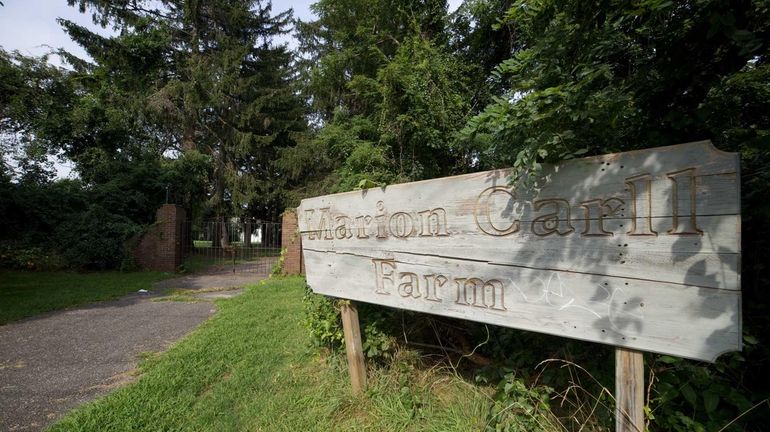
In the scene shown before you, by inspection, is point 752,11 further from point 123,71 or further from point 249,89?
point 123,71

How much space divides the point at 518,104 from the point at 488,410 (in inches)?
74.5

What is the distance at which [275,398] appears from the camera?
3.00 m

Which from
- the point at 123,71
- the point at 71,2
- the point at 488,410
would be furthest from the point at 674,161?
the point at 71,2

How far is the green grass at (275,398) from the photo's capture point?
2570 mm

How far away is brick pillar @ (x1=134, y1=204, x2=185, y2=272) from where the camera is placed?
12.3 metres

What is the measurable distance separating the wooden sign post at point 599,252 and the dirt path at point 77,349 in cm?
322

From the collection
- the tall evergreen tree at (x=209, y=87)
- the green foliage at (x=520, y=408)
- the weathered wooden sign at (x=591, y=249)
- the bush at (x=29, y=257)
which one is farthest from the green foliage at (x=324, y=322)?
the tall evergreen tree at (x=209, y=87)

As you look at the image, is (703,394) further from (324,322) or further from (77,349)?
(77,349)

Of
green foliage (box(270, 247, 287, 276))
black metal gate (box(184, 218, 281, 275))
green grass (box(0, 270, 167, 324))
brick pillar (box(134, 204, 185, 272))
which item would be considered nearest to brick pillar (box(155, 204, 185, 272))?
brick pillar (box(134, 204, 185, 272))

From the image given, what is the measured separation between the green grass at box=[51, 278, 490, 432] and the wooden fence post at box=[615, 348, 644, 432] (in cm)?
94

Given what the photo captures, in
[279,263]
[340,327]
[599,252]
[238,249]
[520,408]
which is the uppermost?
[599,252]

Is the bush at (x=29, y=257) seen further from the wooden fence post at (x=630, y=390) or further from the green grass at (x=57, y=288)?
the wooden fence post at (x=630, y=390)

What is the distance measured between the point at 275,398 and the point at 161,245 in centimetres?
1154

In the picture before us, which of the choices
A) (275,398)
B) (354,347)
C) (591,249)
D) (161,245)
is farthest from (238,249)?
(591,249)
